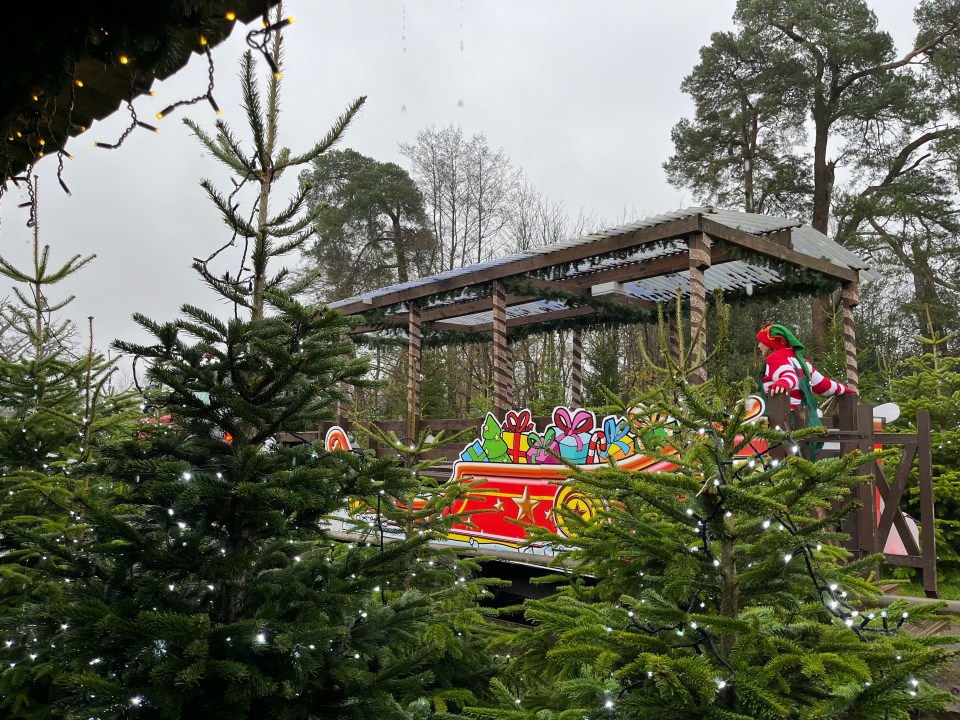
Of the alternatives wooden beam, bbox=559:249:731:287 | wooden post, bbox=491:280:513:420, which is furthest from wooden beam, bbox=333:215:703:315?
wooden beam, bbox=559:249:731:287

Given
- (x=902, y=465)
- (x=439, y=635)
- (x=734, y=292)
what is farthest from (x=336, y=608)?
(x=734, y=292)

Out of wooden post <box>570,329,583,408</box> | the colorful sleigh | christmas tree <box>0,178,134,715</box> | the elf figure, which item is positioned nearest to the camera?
christmas tree <box>0,178,134,715</box>

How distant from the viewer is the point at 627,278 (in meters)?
10.8

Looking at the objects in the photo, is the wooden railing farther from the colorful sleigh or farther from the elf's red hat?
the colorful sleigh

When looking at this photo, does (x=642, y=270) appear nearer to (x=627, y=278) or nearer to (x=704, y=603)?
(x=627, y=278)

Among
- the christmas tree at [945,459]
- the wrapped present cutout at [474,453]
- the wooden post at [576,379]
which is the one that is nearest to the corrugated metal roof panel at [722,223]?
the christmas tree at [945,459]

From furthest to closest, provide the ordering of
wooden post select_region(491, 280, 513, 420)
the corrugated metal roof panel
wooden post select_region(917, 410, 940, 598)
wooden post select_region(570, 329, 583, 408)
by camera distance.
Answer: wooden post select_region(570, 329, 583, 408) → wooden post select_region(491, 280, 513, 420) → the corrugated metal roof panel → wooden post select_region(917, 410, 940, 598)

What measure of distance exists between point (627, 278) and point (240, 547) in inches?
341

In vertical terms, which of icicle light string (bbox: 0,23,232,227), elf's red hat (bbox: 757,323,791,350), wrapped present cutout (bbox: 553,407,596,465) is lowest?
wrapped present cutout (bbox: 553,407,596,465)

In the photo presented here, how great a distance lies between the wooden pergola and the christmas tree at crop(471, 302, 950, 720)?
13.9 feet

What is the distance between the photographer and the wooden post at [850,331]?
9445mm

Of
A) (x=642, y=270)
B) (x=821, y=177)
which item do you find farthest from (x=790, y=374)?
(x=821, y=177)

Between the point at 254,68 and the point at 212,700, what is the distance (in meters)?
2.41

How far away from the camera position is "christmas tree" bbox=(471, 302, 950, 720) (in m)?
2.12
